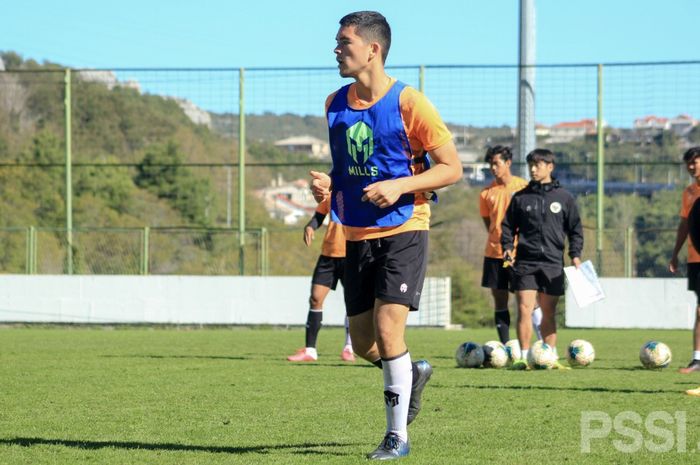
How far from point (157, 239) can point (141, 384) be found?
14.5 m

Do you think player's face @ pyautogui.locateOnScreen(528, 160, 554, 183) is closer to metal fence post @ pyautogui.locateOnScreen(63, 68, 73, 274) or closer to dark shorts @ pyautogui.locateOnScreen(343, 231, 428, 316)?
dark shorts @ pyautogui.locateOnScreen(343, 231, 428, 316)

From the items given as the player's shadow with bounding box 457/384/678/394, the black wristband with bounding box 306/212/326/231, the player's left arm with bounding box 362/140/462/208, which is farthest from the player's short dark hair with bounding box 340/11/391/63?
the black wristband with bounding box 306/212/326/231

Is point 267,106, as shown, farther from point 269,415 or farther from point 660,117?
point 269,415

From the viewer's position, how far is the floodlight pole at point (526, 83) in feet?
72.7

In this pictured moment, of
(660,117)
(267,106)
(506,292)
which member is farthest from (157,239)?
(506,292)

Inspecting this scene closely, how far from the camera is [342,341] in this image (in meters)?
18.2

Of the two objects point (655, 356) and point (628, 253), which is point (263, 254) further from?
point (655, 356)

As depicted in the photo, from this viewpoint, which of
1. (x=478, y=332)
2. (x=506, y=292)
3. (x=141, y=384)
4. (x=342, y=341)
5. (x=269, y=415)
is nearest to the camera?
(x=269, y=415)

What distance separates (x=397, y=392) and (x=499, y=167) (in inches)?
306

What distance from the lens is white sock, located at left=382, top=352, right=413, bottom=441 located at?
249 inches

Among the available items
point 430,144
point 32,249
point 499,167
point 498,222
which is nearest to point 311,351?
point 498,222

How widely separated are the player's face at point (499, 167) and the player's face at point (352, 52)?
752 cm

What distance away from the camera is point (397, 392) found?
6.38m

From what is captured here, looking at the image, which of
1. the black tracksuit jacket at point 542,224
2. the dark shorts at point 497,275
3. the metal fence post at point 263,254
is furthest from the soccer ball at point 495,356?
the metal fence post at point 263,254
